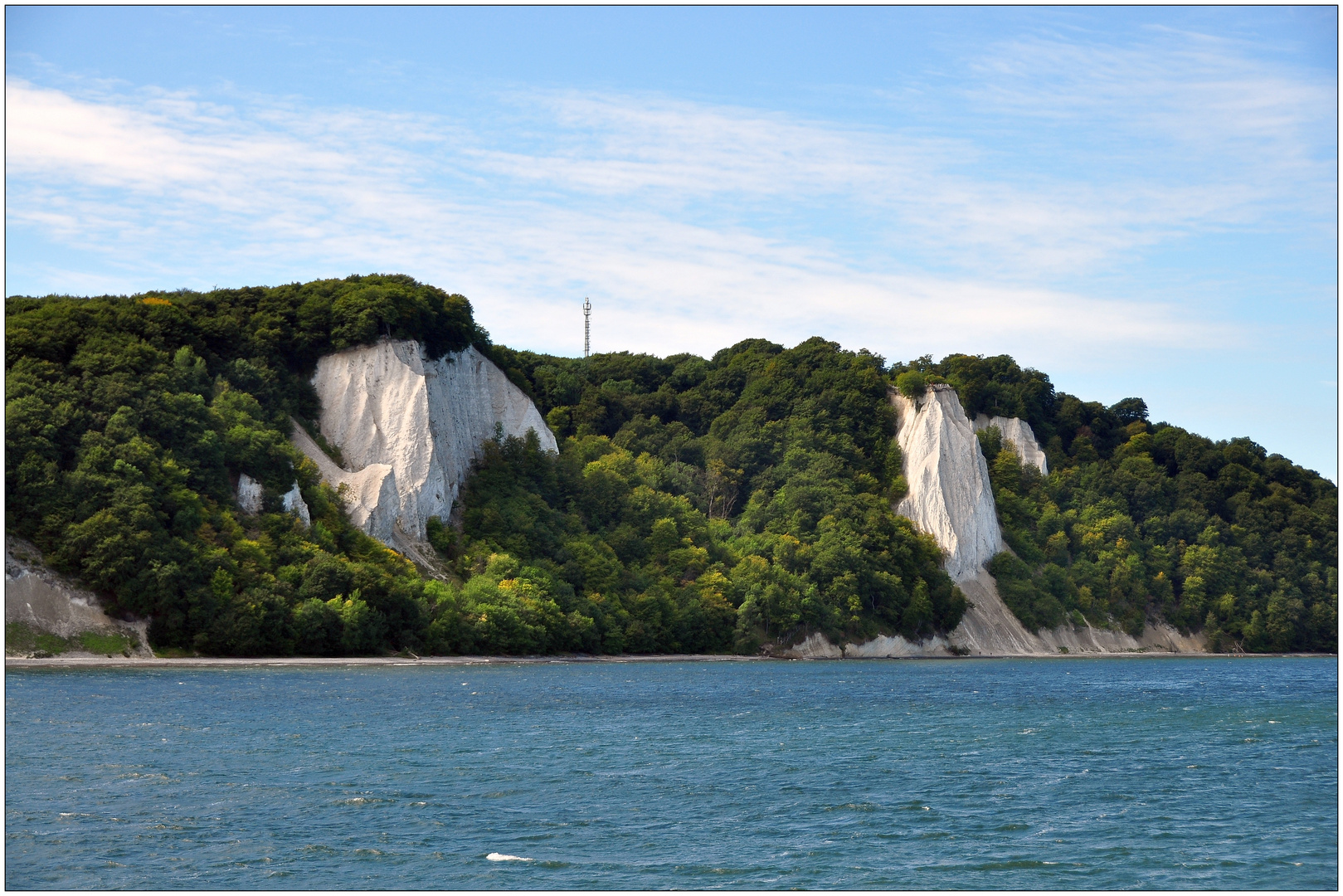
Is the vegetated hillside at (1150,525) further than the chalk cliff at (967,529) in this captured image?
Yes

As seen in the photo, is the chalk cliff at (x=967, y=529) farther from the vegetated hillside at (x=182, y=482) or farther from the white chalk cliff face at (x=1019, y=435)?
the vegetated hillside at (x=182, y=482)

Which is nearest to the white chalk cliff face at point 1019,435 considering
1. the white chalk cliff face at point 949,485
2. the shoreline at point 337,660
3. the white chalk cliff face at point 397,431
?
the white chalk cliff face at point 949,485

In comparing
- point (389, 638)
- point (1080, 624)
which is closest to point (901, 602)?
point (1080, 624)

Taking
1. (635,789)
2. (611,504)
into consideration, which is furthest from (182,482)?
(635,789)

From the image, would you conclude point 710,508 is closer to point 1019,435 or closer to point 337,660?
point 1019,435

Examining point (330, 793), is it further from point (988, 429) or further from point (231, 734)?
point (988, 429)

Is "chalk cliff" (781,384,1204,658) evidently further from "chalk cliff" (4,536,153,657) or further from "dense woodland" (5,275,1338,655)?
"chalk cliff" (4,536,153,657)
